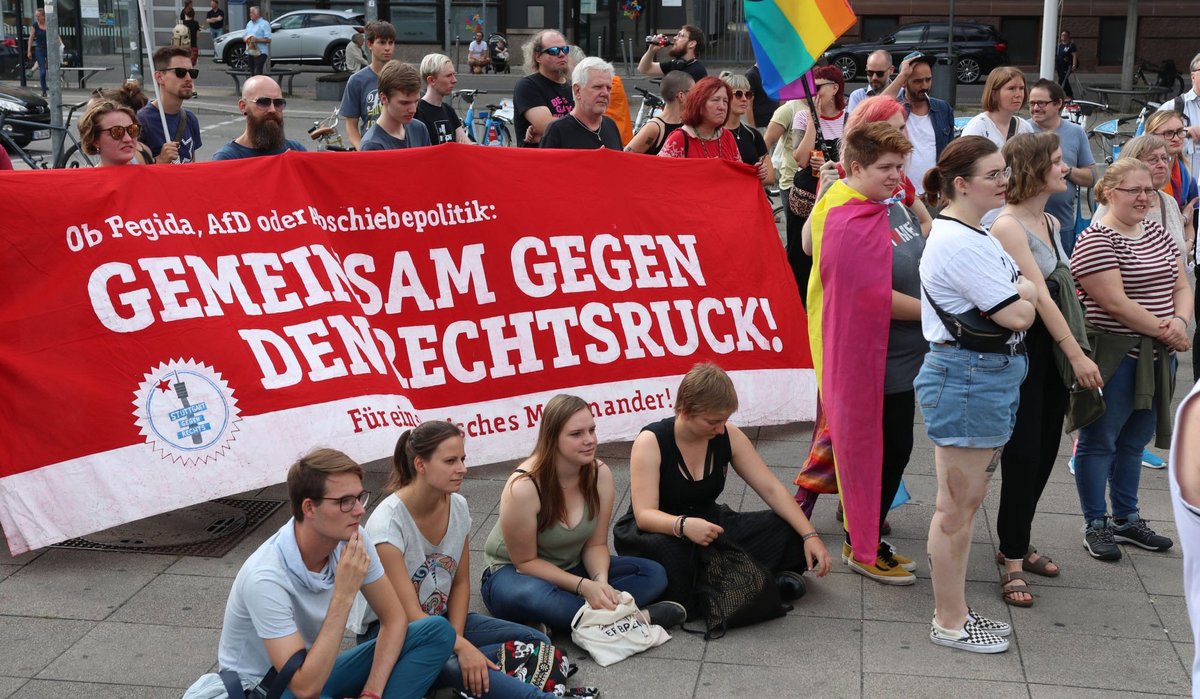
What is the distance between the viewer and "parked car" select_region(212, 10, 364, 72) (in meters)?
32.8

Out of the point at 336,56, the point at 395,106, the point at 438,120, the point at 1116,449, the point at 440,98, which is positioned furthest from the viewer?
the point at 336,56

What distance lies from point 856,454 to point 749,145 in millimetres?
3177

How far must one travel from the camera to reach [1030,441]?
5.09 m

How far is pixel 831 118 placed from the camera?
A: 395 inches

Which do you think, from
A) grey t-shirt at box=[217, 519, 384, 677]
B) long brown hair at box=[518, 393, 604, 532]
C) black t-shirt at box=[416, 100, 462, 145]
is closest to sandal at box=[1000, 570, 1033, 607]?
long brown hair at box=[518, 393, 604, 532]

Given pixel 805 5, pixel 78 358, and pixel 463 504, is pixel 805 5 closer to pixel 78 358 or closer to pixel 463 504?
pixel 463 504

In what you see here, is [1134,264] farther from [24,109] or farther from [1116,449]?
[24,109]

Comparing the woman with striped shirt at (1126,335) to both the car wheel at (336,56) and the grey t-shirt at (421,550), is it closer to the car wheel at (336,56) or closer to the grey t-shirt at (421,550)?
the grey t-shirt at (421,550)

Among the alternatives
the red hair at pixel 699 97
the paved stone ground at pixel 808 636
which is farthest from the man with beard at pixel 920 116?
the paved stone ground at pixel 808 636

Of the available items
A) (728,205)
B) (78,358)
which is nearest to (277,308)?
(78,358)

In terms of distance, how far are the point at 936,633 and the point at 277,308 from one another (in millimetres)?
3180

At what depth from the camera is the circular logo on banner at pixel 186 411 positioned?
5609 millimetres

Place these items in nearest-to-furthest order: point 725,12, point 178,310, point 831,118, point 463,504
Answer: point 463,504 → point 178,310 → point 831,118 → point 725,12

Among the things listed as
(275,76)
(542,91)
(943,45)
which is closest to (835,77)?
(542,91)
